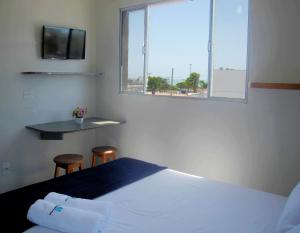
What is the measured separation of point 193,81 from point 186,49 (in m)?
0.38

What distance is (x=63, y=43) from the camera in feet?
12.3

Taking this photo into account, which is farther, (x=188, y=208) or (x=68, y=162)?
(x=68, y=162)

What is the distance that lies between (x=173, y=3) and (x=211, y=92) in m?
1.16

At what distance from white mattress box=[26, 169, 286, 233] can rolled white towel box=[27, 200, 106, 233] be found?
5 centimetres

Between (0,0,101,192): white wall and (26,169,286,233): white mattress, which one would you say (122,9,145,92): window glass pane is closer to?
(0,0,101,192): white wall

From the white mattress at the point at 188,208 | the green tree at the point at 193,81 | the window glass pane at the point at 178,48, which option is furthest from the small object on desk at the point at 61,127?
the white mattress at the point at 188,208

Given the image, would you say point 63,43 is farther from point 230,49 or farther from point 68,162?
point 230,49

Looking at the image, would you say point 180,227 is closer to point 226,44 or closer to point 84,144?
point 226,44

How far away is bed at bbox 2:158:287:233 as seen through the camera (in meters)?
1.69

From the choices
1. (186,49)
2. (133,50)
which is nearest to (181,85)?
(186,49)

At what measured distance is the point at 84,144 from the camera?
169 inches

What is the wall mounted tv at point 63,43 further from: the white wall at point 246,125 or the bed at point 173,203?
the bed at point 173,203

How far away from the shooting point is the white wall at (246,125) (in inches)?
108

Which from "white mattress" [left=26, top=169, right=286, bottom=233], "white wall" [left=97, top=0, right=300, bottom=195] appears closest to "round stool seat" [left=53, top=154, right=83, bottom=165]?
"white wall" [left=97, top=0, right=300, bottom=195]
